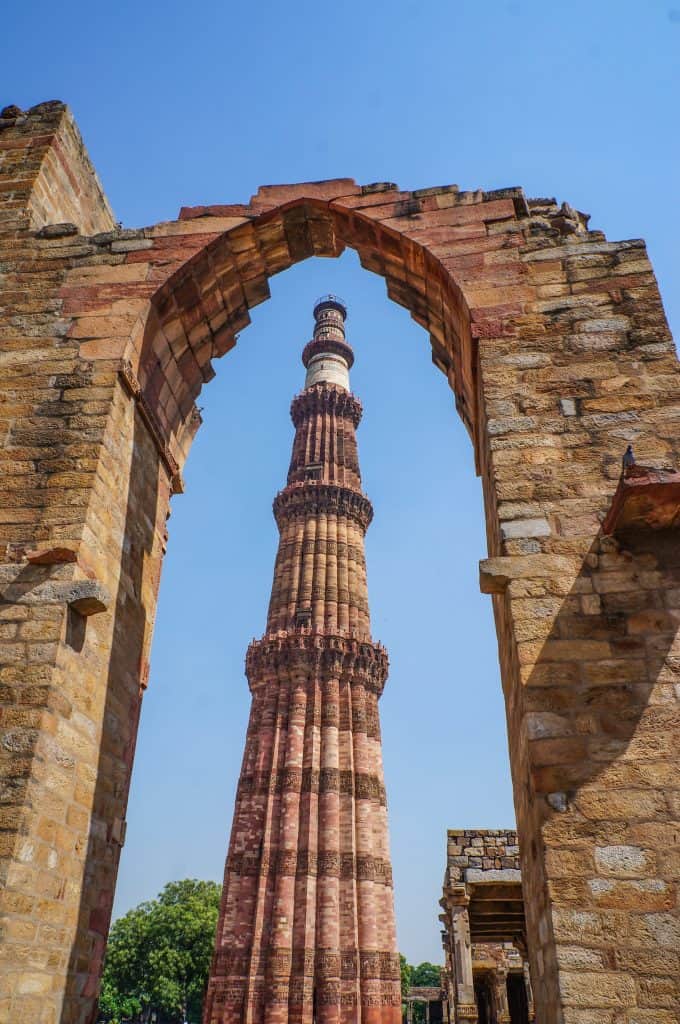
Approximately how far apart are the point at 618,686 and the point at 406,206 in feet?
13.2

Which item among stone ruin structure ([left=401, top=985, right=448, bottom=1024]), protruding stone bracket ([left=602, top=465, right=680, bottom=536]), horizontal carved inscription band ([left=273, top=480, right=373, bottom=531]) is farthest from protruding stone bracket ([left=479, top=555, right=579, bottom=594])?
stone ruin structure ([left=401, top=985, right=448, bottom=1024])

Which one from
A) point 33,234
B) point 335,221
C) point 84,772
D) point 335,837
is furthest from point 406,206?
Result: point 335,837

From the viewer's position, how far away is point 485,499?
16.4ft

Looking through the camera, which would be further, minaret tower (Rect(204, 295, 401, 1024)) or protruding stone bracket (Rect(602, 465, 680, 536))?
minaret tower (Rect(204, 295, 401, 1024))

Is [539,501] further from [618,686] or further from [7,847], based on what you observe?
[7,847]

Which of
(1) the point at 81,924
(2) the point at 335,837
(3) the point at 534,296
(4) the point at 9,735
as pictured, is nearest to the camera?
(4) the point at 9,735

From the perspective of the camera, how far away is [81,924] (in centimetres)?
413

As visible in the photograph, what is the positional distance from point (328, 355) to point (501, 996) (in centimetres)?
2008

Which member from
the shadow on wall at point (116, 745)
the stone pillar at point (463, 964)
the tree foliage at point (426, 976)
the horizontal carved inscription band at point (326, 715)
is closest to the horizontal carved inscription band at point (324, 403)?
the horizontal carved inscription band at point (326, 715)

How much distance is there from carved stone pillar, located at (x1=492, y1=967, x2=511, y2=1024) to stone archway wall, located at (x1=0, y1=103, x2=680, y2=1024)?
49.4ft

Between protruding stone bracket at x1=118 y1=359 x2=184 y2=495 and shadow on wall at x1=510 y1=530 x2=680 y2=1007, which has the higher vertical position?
protruding stone bracket at x1=118 y1=359 x2=184 y2=495

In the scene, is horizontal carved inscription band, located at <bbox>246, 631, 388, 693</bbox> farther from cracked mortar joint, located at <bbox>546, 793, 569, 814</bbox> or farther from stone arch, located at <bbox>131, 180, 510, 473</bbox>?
cracked mortar joint, located at <bbox>546, 793, 569, 814</bbox>

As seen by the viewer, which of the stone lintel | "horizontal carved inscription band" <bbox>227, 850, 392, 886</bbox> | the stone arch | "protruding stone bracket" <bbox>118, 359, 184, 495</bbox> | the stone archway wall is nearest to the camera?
the stone archway wall

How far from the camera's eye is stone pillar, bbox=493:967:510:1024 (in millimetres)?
16297
